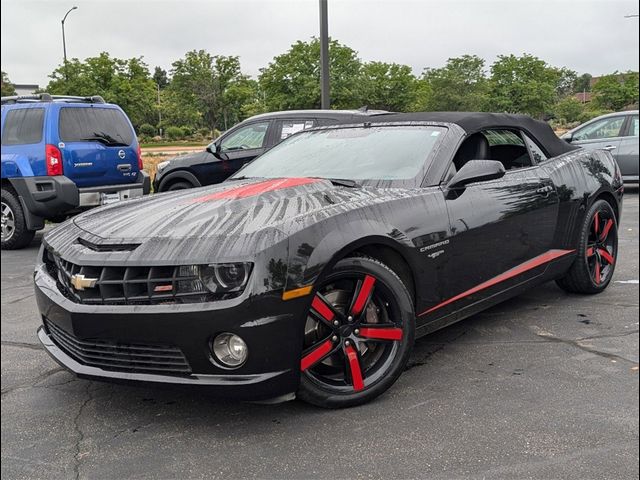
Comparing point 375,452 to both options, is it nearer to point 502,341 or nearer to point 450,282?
point 450,282

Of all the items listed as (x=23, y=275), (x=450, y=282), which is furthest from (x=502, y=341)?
(x=23, y=275)

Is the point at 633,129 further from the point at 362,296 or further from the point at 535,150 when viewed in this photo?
the point at 362,296

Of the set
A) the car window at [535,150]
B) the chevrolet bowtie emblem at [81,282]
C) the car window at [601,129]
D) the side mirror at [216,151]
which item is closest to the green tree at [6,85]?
the chevrolet bowtie emblem at [81,282]

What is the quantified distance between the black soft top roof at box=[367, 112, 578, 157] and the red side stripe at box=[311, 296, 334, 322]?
1.65 m

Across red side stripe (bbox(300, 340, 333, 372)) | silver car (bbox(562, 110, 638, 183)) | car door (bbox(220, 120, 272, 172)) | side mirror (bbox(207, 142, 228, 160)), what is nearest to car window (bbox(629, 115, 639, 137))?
silver car (bbox(562, 110, 638, 183))

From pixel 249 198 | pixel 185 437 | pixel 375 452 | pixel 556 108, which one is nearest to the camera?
pixel 375 452

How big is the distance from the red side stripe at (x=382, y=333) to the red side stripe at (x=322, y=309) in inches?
8.0

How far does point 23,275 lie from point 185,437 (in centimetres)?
447

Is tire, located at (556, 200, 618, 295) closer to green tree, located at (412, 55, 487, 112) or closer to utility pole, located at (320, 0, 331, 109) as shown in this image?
green tree, located at (412, 55, 487, 112)

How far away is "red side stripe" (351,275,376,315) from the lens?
2893 mm

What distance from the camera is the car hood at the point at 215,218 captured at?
8.49 ft

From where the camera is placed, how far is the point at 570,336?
3.81 metres

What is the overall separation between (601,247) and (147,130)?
919 centimetres

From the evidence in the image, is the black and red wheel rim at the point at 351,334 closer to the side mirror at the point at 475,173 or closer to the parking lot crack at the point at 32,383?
the side mirror at the point at 475,173
